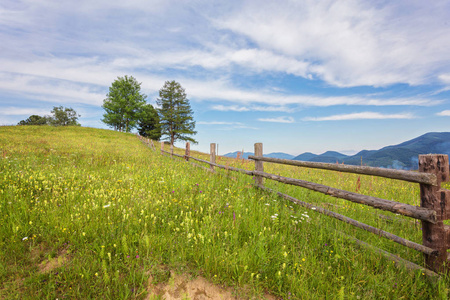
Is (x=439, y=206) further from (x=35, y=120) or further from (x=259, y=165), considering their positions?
(x=35, y=120)

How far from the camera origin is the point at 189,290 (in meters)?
2.39

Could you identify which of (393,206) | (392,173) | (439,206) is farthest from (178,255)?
(439,206)

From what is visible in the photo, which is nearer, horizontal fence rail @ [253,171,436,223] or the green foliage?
horizontal fence rail @ [253,171,436,223]

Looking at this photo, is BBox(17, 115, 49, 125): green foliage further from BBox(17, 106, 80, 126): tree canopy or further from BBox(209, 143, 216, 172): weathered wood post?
BBox(209, 143, 216, 172): weathered wood post

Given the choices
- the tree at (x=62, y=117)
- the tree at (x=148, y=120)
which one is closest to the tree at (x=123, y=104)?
the tree at (x=148, y=120)

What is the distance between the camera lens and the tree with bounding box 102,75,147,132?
4347 cm

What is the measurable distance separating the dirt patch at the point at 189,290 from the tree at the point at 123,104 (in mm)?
45485

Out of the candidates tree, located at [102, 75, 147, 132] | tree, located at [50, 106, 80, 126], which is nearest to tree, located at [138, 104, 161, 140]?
tree, located at [102, 75, 147, 132]

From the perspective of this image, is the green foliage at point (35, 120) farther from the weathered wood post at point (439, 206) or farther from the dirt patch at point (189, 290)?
the weathered wood post at point (439, 206)

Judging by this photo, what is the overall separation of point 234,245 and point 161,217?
4.70 ft

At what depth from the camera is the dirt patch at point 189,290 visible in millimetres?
2330

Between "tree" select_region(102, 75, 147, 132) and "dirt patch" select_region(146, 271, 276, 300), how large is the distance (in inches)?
1791

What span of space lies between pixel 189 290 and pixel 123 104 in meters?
47.6

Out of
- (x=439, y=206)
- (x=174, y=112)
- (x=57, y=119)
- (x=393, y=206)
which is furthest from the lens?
(x=57, y=119)
